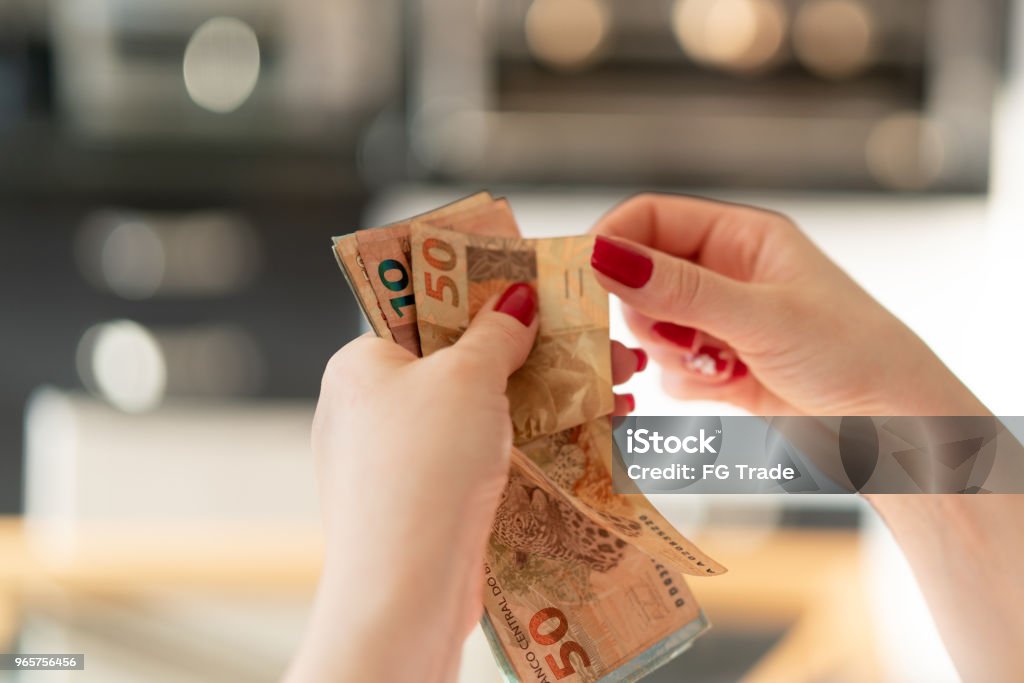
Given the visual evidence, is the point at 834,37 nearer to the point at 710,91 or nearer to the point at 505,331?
the point at 710,91

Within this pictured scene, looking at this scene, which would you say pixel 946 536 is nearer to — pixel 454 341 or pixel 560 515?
pixel 560 515

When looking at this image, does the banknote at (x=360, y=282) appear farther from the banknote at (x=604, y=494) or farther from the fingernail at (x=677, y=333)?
the fingernail at (x=677, y=333)

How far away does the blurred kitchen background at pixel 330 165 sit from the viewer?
1657 millimetres

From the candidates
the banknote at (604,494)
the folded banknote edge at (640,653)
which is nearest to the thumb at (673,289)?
the banknote at (604,494)

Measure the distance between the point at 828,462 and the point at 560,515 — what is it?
0.29 m

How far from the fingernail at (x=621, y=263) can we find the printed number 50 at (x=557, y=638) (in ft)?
0.84

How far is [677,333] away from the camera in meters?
0.81

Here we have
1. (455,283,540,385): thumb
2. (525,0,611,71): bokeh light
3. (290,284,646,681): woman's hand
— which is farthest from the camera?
(525,0,611,71): bokeh light

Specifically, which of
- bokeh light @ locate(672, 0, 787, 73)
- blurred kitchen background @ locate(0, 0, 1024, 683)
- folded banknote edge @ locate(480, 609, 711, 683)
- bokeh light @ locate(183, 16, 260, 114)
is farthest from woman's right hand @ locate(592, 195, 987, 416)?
bokeh light @ locate(183, 16, 260, 114)

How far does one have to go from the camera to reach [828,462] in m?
0.79

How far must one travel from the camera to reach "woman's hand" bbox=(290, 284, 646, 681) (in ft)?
1.40

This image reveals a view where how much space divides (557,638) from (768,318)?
0.99ft

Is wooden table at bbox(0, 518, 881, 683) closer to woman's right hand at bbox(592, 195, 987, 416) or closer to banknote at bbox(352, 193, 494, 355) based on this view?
woman's right hand at bbox(592, 195, 987, 416)

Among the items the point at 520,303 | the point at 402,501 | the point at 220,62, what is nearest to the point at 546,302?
the point at 520,303
